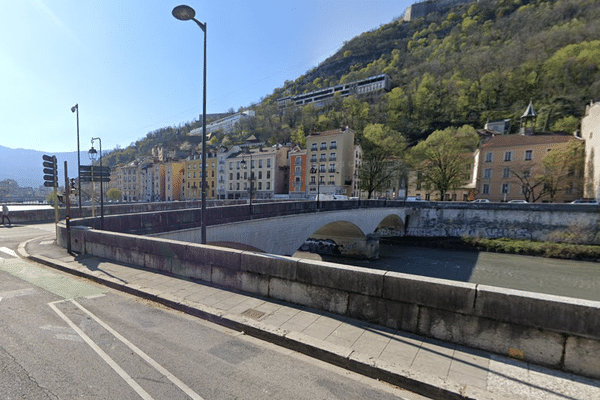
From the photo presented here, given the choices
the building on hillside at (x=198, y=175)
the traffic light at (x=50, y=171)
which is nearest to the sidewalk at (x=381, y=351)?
the traffic light at (x=50, y=171)

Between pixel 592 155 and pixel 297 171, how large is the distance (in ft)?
159

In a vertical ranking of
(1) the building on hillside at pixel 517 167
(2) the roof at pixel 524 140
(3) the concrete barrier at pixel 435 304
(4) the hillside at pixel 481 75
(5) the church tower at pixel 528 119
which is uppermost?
(4) the hillside at pixel 481 75

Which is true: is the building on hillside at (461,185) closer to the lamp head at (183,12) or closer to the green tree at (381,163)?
the green tree at (381,163)

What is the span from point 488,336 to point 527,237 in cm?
4193

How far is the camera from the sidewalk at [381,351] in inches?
124

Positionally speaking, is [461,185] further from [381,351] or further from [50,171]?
[50,171]

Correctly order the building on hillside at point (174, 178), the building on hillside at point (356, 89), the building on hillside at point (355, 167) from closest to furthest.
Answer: the building on hillside at point (355, 167) < the building on hillside at point (174, 178) < the building on hillside at point (356, 89)

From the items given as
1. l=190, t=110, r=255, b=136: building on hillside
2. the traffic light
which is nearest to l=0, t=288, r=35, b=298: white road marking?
the traffic light

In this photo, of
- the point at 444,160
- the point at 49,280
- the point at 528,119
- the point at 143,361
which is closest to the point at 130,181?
the point at 444,160

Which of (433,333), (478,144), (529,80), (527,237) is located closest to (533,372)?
(433,333)

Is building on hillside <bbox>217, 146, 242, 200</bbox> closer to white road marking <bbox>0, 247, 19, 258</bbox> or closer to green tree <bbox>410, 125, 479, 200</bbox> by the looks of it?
green tree <bbox>410, 125, 479, 200</bbox>

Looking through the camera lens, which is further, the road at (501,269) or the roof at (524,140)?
the roof at (524,140)

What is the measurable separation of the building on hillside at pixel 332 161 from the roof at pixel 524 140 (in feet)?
82.2

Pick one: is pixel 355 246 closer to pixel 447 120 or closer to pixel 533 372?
pixel 533 372
